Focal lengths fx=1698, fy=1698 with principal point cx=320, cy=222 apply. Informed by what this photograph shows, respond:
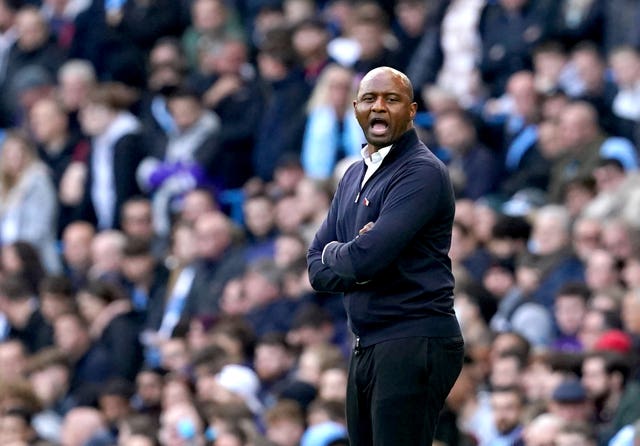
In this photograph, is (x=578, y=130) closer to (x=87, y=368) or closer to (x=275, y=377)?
(x=275, y=377)

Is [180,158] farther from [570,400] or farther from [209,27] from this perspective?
[570,400]

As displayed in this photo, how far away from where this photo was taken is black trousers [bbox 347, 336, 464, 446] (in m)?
5.83

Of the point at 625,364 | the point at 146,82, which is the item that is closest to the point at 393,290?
the point at 625,364

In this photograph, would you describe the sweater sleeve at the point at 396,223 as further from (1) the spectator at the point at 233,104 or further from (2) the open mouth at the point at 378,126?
(1) the spectator at the point at 233,104

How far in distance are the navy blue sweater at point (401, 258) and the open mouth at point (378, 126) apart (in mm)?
92

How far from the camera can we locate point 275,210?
524 inches

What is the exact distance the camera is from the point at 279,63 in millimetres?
14594

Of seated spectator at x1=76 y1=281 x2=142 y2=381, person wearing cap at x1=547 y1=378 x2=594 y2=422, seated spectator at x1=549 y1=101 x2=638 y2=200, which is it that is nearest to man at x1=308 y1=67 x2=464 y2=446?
person wearing cap at x1=547 y1=378 x2=594 y2=422

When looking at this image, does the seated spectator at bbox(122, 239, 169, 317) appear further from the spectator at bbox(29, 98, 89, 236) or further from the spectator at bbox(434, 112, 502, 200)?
the spectator at bbox(434, 112, 502, 200)

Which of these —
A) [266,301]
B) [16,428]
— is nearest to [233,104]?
[266,301]

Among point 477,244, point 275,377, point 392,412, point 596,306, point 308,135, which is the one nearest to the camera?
point 392,412

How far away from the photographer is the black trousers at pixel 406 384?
19.1 ft

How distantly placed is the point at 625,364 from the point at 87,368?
15.5 ft

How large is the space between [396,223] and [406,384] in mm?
556
